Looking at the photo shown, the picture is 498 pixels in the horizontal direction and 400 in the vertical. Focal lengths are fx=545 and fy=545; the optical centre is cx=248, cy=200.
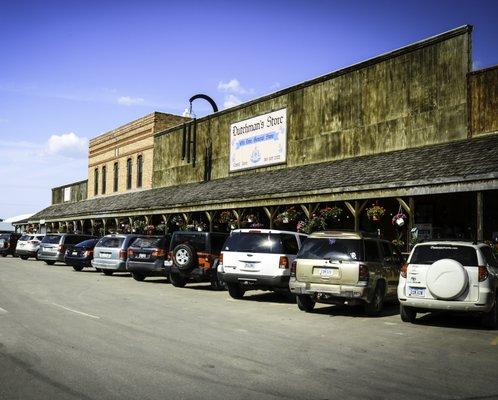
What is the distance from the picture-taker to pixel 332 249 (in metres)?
11.8

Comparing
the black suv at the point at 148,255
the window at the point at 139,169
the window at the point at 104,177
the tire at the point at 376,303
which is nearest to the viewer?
the tire at the point at 376,303

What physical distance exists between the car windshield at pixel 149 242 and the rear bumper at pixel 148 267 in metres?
0.57

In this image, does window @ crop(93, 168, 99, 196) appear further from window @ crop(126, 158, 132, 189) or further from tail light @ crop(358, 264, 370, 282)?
tail light @ crop(358, 264, 370, 282)

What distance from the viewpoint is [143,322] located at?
Answer: 31.8ft

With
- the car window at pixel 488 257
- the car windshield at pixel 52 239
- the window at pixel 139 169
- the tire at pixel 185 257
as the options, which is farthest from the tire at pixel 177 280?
the window at pixel 139 169

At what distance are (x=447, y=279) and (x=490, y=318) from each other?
46.1 inches

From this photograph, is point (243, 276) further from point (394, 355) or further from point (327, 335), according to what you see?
point (394, 355)

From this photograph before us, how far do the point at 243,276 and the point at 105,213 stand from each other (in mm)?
21671

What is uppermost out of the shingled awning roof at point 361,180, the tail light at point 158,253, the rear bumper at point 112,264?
the shingled awning roof at point 361,180

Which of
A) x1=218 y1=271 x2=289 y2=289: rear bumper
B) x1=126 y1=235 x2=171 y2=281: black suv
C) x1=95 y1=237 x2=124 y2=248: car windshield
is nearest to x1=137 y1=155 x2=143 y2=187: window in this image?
x1=95 y1=237 x2=124 y2=248: car windshield

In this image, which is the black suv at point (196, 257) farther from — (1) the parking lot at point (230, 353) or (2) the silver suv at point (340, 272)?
(2) the silver suv at point (340, 272)

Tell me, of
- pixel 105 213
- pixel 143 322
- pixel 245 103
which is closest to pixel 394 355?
pixel 143 322

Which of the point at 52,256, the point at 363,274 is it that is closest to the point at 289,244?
the point at 363,274

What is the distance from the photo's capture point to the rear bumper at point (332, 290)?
1139 cm
